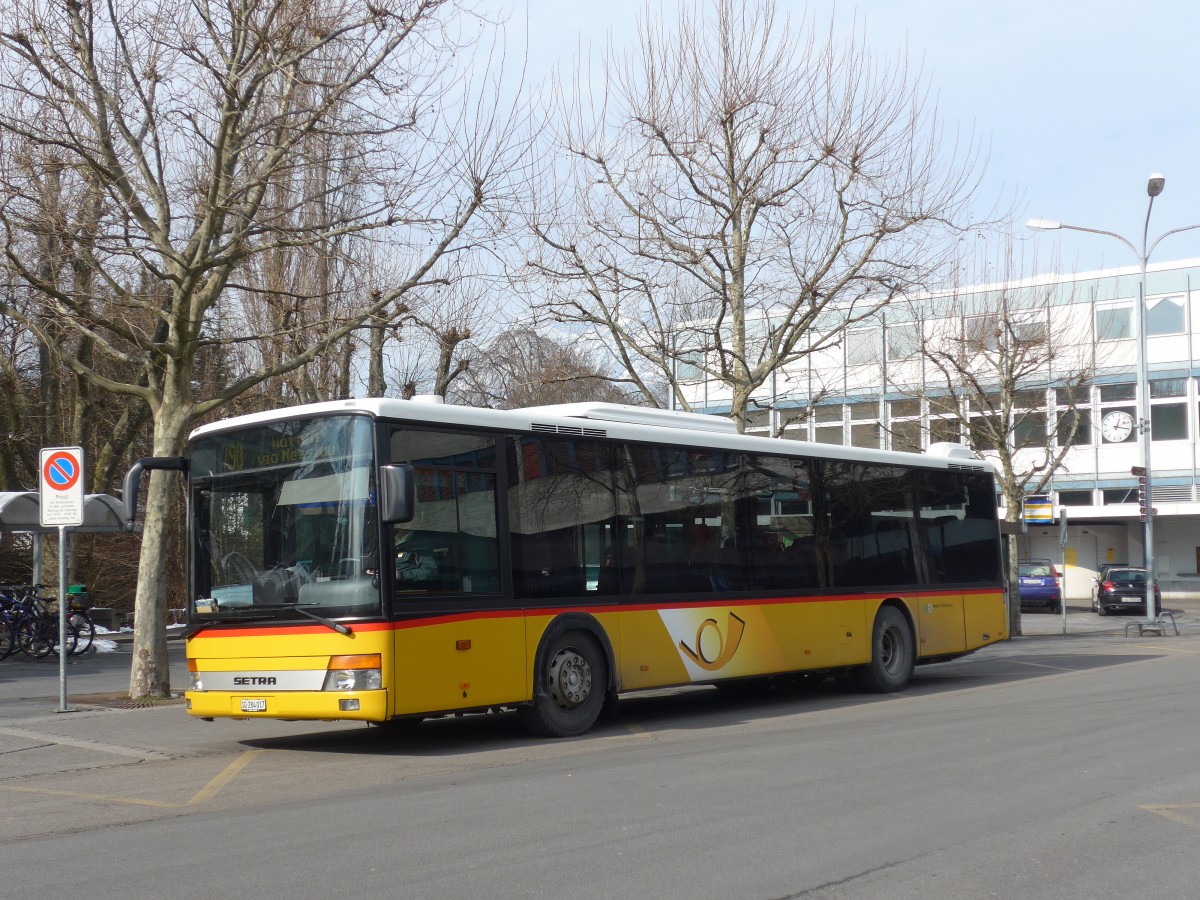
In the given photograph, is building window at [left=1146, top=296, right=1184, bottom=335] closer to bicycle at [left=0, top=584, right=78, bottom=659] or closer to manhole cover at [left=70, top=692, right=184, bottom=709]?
bicycle at [left=0, top=584, right=78, bottom=659]

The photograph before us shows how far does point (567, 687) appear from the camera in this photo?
12148mm

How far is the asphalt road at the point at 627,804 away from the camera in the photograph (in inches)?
245

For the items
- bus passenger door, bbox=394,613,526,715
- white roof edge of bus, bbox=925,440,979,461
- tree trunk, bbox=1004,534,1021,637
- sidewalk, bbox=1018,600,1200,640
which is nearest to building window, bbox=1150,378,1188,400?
sidewalk, bbox=1018,600,1200,640

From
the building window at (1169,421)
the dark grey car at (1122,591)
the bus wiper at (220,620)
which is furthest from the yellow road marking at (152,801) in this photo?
the building window at (1169,421)

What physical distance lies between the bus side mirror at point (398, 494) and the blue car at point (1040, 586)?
37.0 metres

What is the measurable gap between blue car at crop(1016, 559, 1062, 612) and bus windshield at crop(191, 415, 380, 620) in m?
36.7

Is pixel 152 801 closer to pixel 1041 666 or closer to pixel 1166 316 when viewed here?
pixel 1041 666

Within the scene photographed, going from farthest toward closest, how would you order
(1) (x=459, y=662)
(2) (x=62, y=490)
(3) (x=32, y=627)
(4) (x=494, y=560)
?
(3) (x=32, y=627) → (2) (x=62, y=490) → (4) (x=494, y=560) → (1) (x=459, y=662)

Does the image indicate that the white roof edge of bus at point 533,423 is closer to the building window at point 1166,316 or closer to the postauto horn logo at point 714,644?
the postauto horn logo at point 714,644

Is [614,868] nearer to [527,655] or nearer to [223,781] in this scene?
[223,781]

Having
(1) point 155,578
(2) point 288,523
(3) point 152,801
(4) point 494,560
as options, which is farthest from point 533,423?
(1) point 155,578

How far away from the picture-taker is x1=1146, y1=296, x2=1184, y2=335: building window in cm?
4988

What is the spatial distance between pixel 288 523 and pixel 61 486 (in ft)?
15.4

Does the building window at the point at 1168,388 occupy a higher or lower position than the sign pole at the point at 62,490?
higher
